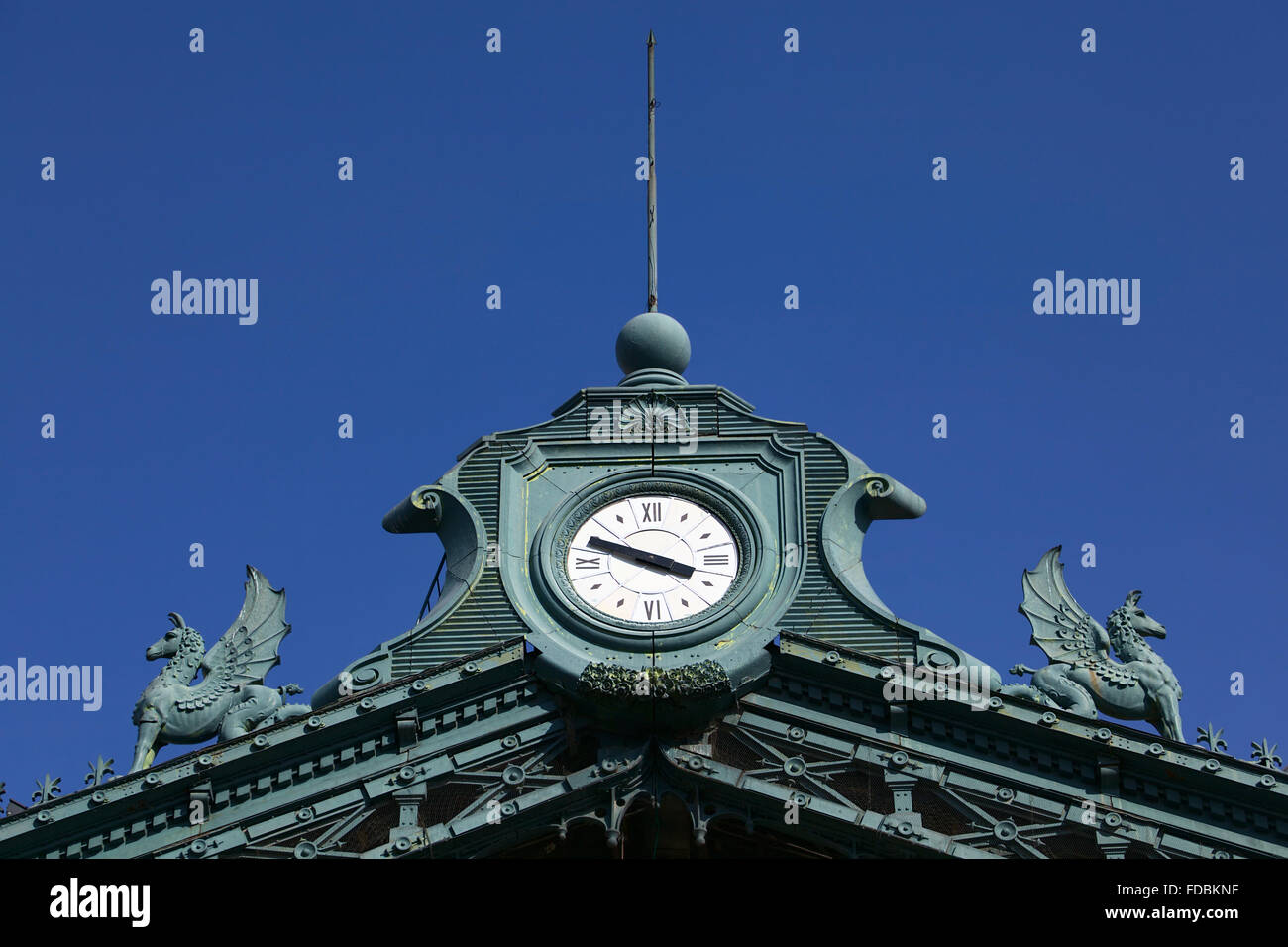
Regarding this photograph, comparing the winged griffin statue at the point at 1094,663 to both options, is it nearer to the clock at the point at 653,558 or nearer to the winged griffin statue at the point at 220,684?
the clock at the point at 653,558

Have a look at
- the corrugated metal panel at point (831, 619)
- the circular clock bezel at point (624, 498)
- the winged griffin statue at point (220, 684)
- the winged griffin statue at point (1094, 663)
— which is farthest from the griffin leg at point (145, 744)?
the winged griffin statue at point (1094, 663)

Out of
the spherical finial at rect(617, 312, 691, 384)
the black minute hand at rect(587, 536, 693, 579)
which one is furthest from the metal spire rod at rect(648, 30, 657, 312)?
the black minute hand at rect(587, 536, 693, 579)

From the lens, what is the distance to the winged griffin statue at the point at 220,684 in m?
38.3

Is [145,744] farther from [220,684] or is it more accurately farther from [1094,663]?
[1094,663]

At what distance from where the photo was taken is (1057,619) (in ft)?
129

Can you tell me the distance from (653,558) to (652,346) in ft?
16.0

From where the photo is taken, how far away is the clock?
128ft

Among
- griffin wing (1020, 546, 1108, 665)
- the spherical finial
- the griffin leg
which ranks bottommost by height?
the griffin leg

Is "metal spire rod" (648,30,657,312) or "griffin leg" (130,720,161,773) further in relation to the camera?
"metal spire rod" (648,30,657,312)

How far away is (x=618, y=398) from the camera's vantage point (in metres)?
41.3

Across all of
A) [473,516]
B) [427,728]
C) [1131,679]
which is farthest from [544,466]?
[1131,679]

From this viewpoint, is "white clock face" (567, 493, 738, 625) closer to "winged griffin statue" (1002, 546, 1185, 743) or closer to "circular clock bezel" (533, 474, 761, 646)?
"circular clock bezel" (533, 474, 761, 646)
